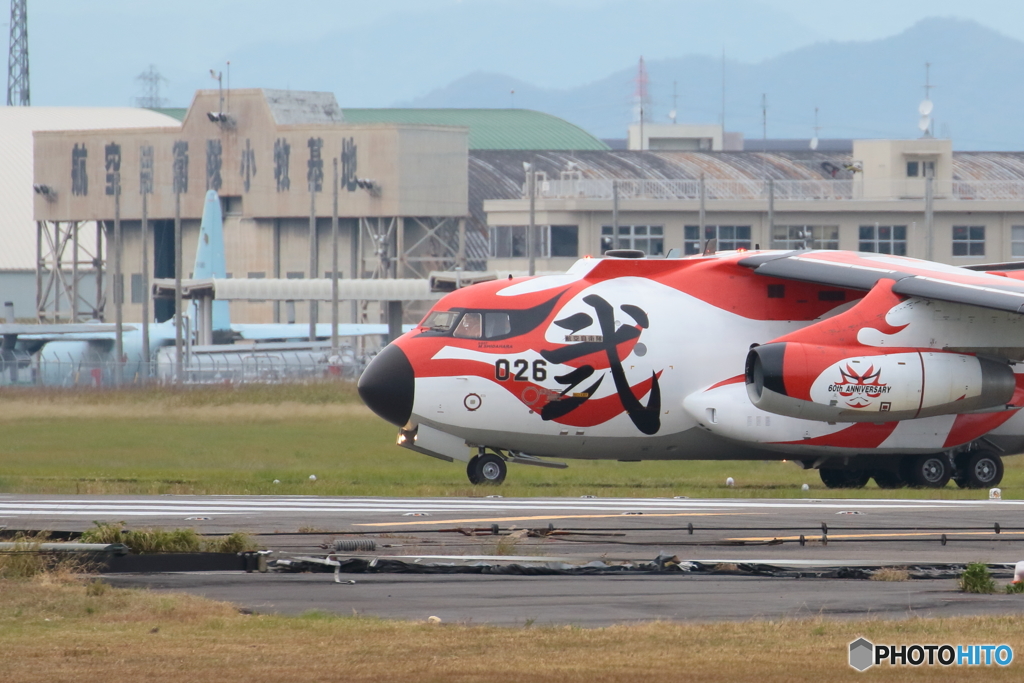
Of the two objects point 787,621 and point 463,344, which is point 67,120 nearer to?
point 463,344

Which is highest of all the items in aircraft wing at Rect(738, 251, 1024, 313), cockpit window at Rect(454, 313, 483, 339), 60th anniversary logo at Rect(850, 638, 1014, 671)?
aircraft wing at Rect(738, 251, 1024, 313)

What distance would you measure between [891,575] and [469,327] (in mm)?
12622

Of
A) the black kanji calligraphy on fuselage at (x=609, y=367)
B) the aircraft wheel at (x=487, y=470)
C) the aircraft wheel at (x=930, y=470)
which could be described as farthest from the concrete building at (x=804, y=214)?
the aircraft wheel at (x=487, y=470)

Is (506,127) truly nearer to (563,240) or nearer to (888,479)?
(563,240)

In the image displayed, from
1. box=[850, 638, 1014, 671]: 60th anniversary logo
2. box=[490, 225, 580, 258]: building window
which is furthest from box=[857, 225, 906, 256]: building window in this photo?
box=[850, 638, 1014, 671]: 60th anniversary logo

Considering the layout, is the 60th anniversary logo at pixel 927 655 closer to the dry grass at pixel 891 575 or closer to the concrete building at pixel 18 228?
the dry grass at pixel 891 575

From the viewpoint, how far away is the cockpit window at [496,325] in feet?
82.6

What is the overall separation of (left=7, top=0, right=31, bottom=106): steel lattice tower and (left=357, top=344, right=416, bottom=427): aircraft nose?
5150 inches

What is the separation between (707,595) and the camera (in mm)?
12750

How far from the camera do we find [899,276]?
2389 centimetres

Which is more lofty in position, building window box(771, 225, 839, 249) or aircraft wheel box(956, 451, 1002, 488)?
building window box(771, 225, 839, 249)

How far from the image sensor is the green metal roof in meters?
136

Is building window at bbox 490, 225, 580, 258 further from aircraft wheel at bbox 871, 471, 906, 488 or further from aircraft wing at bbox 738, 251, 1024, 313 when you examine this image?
aircraft wing at bbox 738, 251, 1024, 313

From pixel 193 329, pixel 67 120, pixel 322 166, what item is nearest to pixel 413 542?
pixel 193 329
